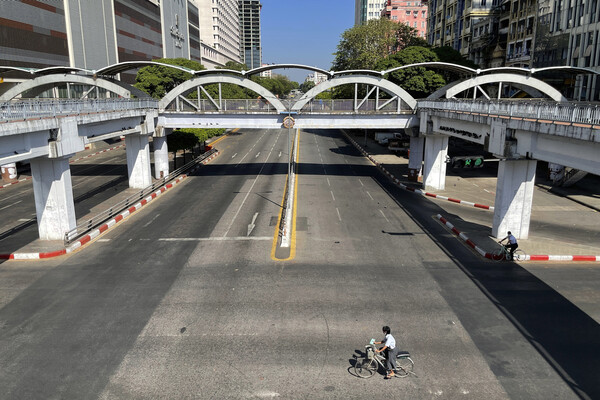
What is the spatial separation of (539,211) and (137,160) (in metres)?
31.6

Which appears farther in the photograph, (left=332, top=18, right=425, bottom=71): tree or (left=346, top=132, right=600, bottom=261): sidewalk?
(left=332, top=18, right=425, bottom=71): tree

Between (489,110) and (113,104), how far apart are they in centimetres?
2572

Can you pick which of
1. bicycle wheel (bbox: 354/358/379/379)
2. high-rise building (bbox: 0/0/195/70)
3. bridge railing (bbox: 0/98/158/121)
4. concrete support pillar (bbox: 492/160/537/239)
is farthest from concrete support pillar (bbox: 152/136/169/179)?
bicycle wheel (bbox: 354/358/379/379)

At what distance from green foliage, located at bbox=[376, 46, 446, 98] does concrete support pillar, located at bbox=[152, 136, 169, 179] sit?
3220 cm

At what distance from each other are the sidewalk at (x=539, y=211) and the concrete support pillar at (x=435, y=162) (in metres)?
0.97

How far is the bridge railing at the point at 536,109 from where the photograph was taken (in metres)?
17.2

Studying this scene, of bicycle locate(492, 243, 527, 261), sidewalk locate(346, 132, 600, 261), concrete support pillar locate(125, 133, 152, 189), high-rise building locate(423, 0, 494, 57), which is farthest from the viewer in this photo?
high-rise building locate(423, 0, 494, 57)

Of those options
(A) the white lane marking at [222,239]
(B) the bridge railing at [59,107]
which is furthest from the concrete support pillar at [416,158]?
(B) the bridge railing at [59,107]

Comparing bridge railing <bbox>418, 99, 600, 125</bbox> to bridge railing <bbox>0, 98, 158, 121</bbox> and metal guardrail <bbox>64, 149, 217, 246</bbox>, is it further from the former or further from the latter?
bridge railing <bbox>0, 98, 158, 121</bbox>

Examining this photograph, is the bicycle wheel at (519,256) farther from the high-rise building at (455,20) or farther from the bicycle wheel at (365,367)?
the high-rise building at (455,20)

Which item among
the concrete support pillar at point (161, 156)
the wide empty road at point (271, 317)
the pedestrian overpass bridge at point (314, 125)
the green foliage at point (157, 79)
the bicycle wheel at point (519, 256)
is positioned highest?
the green foliage at point (157, 79)

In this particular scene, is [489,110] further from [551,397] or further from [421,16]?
[421,16]

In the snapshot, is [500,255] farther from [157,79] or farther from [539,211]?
[157,79]

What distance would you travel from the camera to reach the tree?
74.8 m
